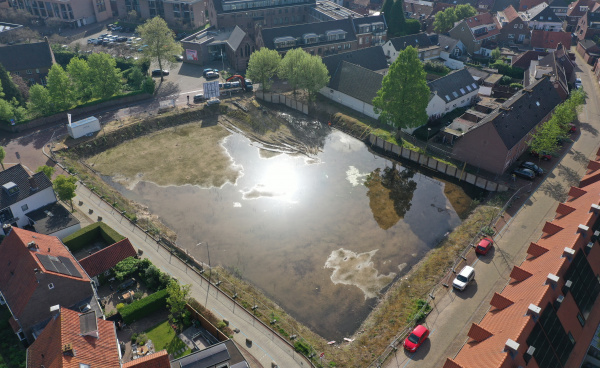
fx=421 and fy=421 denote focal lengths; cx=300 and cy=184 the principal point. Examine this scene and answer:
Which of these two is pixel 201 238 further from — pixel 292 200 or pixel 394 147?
pixel 394 147

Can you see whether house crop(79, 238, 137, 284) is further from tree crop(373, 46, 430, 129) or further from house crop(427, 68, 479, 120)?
house crop(427, 68, 479, 120)

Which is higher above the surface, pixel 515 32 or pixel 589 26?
pixel 589 26

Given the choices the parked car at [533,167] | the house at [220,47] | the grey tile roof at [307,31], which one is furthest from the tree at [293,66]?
the parked car at [533,167]

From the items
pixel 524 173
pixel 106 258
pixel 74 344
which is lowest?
pixel 106 258

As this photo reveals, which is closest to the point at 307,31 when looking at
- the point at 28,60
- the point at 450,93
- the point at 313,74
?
the point at 313,74

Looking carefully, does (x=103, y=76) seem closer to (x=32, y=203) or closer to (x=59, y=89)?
(x=59, y=89)

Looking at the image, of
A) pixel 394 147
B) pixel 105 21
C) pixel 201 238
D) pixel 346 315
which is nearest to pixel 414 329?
pixel 346 315

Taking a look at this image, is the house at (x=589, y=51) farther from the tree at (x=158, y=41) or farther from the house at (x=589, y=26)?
the tree at (x=158, y=41)
